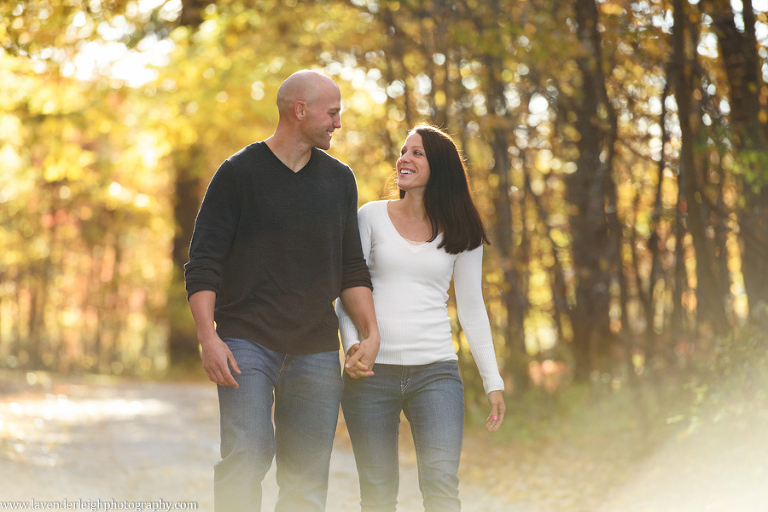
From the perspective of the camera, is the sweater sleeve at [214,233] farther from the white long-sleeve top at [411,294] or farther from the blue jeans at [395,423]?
the blue jeans at [395,423]

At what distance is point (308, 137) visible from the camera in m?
3.18

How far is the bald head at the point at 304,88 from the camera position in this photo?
10.3ft

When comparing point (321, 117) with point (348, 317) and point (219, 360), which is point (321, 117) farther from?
Answer: point (219, 360)

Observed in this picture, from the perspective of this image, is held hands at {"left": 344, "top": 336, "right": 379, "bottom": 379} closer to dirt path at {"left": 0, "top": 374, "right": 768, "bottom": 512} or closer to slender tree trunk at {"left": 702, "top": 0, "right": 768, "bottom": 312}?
dirt path at {"left": 0, "top": 374, "right": 768, "bottom": 512}

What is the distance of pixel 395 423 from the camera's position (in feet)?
10.8

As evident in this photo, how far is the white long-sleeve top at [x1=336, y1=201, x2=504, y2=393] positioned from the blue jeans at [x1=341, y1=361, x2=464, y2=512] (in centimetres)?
7

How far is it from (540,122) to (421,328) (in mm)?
6109

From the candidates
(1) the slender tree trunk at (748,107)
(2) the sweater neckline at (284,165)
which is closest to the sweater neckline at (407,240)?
(2) the sweater neckline at (284,165)

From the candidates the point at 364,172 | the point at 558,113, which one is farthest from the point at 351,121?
the point at 558,113

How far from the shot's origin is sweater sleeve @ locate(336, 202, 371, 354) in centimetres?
327

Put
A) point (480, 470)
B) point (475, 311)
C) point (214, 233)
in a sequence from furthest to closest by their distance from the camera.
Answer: point (480, 470)
point (475, 311)
point (214, 233)

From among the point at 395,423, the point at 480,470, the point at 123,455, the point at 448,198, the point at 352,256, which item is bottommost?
the point at 480,470

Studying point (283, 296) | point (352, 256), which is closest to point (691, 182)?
point (352, 256)

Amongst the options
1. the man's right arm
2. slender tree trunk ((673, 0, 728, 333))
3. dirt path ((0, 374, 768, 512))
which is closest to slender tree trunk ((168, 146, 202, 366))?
dirt path ((0, 374, 768, 512))
